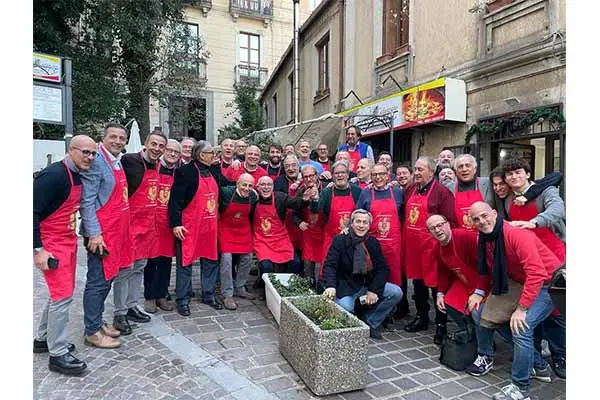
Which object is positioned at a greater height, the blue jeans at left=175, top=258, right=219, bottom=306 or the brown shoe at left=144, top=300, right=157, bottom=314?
the blue jeans at left=175, top=258, right=219, bottom=306

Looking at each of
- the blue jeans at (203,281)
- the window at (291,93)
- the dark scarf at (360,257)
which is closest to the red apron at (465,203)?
the dark scarf at (360,257)

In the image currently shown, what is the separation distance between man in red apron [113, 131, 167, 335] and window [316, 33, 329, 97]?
11119 mm

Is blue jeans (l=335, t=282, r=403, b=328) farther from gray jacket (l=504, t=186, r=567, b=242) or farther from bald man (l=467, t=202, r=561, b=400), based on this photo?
gray jacket (l=504, t=186, r=567, b=242)

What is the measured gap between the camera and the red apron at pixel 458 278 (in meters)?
3.94

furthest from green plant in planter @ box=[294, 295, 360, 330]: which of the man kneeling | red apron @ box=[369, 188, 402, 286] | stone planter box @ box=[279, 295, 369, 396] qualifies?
red apron @ box=[369, 188, 402, 286]

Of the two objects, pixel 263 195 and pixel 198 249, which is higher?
pixel 263 195

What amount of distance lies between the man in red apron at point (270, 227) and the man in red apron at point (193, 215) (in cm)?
53

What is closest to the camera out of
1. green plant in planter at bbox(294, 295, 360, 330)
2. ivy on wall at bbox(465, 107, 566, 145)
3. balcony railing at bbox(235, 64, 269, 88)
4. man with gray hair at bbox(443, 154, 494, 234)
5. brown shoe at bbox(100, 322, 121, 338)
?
green plant in planter at bbox(294, 295, 360, 330)

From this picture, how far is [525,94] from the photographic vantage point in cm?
729

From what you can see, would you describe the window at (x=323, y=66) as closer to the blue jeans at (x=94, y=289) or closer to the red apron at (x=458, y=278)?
the red apron at (x=458, y=278)

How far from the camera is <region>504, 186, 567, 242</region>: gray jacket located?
11.9 feet

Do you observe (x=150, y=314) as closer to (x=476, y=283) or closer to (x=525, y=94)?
(x=476, y=283)
